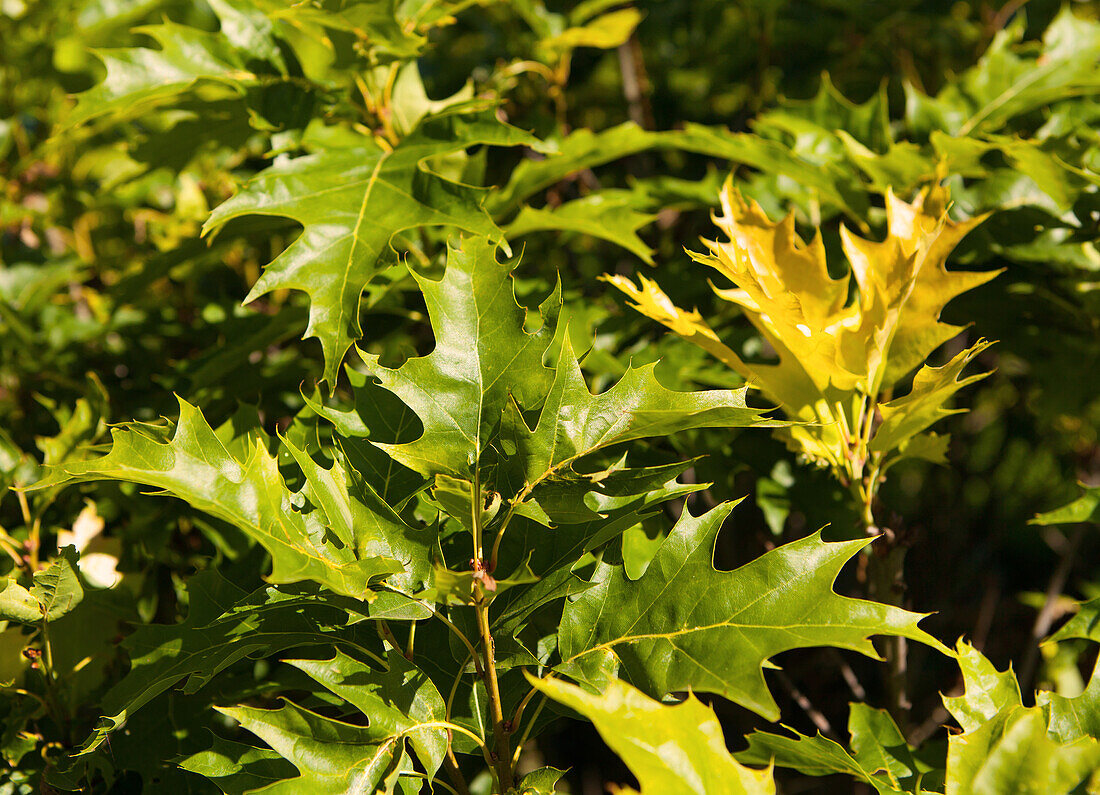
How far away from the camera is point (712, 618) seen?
3.47ft

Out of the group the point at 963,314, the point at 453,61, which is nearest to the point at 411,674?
the point at 963,314

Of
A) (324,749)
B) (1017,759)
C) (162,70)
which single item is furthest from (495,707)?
(162,70)

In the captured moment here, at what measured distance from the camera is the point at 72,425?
164 centimetres

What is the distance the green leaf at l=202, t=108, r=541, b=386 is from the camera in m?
1.31

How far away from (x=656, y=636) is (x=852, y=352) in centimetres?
54

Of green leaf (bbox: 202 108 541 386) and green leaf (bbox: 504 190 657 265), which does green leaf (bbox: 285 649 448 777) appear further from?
green leaf (bbox: 504 190 657 265)

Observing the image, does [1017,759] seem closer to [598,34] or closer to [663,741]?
[663,741]

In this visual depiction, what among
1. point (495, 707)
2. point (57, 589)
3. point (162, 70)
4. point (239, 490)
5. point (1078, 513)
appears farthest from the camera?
point (162, 70)

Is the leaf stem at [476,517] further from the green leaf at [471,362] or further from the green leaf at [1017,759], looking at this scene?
the green leaf at [1017,759]

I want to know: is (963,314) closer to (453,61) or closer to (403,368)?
(403,368)

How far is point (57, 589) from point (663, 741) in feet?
2.98

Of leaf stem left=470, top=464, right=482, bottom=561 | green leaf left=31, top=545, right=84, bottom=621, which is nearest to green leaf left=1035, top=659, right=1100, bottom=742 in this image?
leaf stem left=470, top=464, right=482, bottom=561

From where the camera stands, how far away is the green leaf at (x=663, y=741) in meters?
0.84

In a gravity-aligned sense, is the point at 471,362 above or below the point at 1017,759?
above
